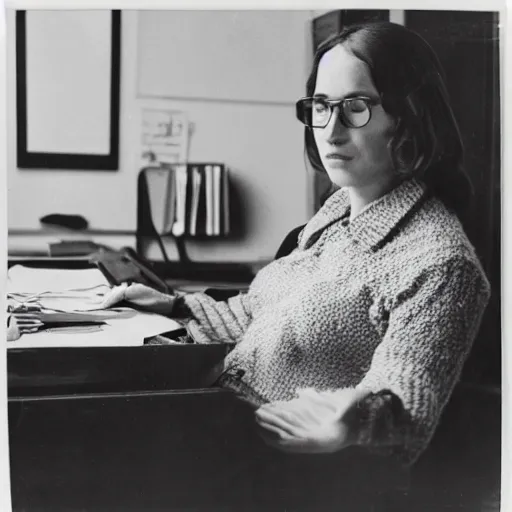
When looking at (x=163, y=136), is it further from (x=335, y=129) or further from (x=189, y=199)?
(x=335, y=129)

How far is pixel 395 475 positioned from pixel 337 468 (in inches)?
4.3

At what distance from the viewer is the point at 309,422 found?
1207 mm

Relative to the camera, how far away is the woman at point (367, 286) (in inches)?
46.7

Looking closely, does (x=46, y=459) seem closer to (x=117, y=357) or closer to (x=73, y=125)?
(x=117, y=357)

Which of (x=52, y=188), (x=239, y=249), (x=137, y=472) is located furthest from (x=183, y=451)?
(x=52, y=188)

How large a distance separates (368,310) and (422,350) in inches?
4.5

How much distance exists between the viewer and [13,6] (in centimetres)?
124

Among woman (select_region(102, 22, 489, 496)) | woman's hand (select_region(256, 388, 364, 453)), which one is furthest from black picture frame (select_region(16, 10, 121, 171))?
woman's hand (select_region(256, 388, 364, 453))

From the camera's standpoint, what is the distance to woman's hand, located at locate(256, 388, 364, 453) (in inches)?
46.9

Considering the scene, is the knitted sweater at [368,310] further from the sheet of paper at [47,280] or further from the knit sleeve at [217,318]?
the sheet of paper at [47,280]

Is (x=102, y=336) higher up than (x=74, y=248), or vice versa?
(x=74, y=248)

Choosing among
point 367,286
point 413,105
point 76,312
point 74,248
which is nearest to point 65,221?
point 74,248

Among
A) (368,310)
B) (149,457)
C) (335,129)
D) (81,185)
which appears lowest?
(149,457)

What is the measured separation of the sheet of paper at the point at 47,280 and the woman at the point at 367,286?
0.09 metres
